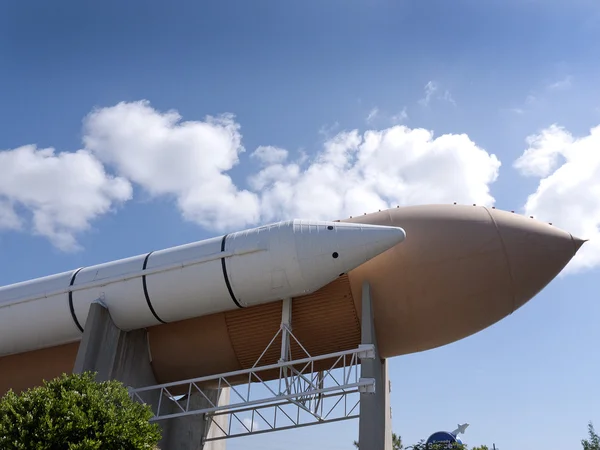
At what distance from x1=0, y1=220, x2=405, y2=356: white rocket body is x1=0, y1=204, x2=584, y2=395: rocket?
0.08 feet

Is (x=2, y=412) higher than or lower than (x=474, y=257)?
lower

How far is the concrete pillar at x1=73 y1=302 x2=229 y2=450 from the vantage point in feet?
39.9

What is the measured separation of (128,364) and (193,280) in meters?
2.94

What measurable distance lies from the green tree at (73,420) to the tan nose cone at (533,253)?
302 inches

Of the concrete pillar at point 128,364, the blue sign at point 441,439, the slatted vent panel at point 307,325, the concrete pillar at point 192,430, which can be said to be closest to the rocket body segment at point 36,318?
the concrete pillar at point 128,364

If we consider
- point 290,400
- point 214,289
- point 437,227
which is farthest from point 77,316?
point 437,227

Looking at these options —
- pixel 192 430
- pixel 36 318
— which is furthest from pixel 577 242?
pixel 36 318

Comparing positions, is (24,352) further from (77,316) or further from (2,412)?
(2,412)

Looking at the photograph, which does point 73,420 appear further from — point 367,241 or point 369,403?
point 367,241

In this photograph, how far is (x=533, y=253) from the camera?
11414 millimetres

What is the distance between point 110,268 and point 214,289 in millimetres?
2846

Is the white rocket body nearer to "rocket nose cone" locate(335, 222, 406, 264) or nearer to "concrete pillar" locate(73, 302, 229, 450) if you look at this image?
"rocket nose cone" locate(335, 222, 406, 264)

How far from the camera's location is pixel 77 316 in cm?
1283

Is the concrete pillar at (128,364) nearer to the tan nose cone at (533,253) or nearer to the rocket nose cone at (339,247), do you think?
the rocket nose cone at (339,247)
